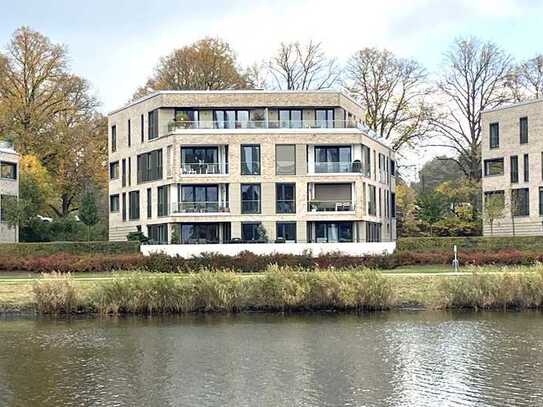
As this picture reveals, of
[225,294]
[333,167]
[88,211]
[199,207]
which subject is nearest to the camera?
[225,294]

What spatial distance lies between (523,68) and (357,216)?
18433mm

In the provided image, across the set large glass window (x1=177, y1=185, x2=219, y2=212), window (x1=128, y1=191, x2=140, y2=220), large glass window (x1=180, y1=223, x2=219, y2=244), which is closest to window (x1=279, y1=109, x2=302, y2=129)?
large glass window (x1=177, y1=185, x2=219, y2=212)

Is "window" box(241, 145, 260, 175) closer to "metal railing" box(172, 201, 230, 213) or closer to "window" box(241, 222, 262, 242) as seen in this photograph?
"metal railing" box(172, 201, 230, 213)

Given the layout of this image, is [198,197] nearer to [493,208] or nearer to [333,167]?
[333,167]

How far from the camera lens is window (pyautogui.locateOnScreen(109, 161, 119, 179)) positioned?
207 feet

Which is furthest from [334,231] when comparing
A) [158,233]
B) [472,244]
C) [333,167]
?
[158,233]

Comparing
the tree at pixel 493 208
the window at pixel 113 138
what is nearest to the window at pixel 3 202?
the window at pixel 113 138

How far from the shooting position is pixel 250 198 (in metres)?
53.9

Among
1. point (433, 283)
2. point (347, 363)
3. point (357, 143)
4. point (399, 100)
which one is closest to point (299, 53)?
point (399, 100)

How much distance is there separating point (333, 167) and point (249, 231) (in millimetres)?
6468

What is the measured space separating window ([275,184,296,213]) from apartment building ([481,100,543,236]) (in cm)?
1322

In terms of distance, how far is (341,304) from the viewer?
32.8 metres

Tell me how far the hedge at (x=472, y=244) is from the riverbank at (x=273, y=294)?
44.3ft

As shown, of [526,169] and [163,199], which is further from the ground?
[526,169]
